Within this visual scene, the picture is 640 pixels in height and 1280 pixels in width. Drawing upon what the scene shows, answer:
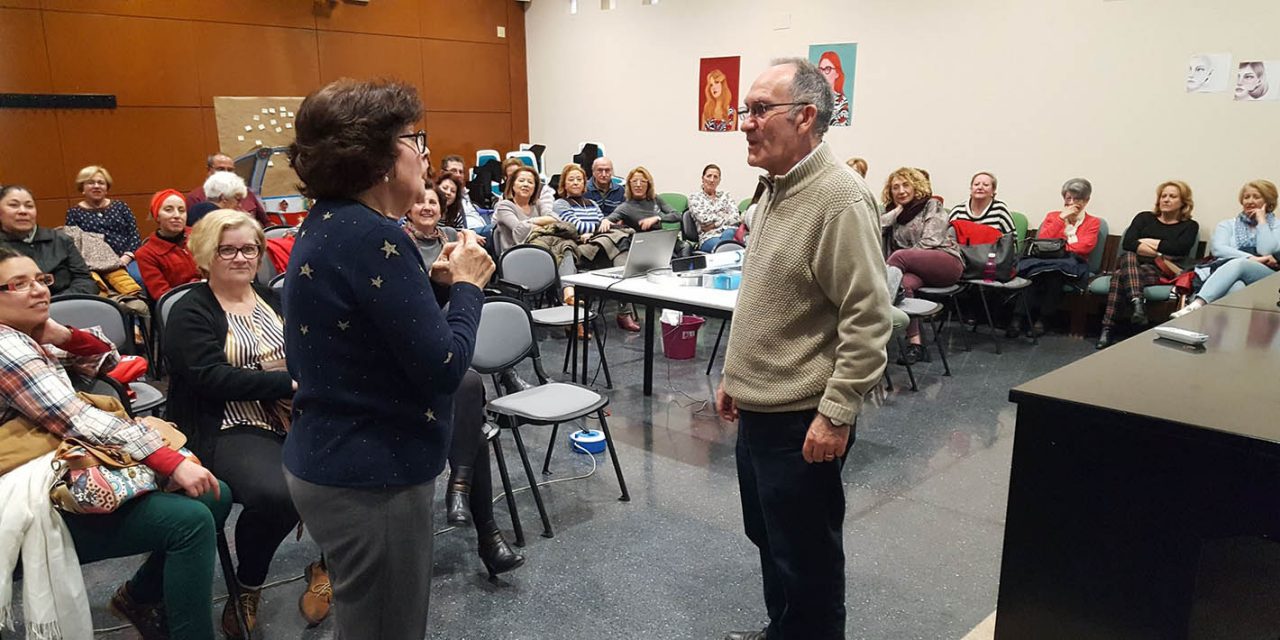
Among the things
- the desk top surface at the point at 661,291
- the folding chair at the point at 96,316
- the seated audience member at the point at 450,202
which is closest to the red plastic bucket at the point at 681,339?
the desk top surface at the point at 661,291

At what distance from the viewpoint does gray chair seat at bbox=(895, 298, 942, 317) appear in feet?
16.2

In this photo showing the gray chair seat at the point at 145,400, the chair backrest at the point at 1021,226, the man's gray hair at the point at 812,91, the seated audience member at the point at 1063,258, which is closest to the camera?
the man's gray hair at the point at 812,91

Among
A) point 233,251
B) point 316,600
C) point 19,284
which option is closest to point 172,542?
point 316,600

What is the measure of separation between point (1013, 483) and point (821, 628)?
1.88 ft

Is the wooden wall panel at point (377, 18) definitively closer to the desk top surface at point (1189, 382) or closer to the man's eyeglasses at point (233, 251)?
the man's eyeglasses at point (233, 251)

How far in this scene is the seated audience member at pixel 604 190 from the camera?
770 centimetres

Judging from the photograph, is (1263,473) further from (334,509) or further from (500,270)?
(500,270)

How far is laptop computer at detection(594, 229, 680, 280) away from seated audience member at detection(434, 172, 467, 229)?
5.10 ft

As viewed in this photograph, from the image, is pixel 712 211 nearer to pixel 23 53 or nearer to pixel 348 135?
pixel 23 53

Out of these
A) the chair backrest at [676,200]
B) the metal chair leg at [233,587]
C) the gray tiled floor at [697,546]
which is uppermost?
the chair backrest at [676,200]

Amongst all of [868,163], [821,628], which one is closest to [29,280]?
[821,628]

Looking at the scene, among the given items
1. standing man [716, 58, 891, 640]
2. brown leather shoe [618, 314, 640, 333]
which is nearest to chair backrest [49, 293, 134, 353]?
standing man [716, 58, 891, 640]

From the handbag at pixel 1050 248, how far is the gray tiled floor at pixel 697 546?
2130 millimetres

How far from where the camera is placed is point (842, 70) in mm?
7516
